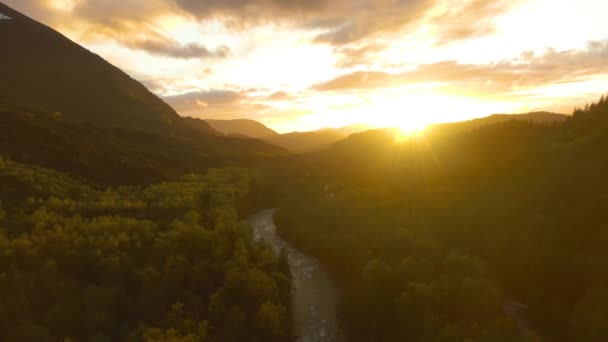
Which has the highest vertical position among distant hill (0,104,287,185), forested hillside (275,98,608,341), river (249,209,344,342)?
distant hill (0,104,287,185)

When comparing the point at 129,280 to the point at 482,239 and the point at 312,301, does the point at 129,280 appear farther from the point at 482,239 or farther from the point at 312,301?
the point at 482,239

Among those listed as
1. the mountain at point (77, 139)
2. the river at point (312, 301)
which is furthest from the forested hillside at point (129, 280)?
the mountain at point (77, 139)

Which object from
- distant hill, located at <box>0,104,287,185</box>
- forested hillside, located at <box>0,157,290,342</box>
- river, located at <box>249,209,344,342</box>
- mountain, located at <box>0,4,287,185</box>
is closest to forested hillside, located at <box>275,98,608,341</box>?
river, located at <box>249,209,344,342</box>

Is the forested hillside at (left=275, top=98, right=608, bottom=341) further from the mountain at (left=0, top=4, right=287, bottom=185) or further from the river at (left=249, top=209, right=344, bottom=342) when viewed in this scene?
the mountain at (left=0, top=4, right=287, bottom=185)

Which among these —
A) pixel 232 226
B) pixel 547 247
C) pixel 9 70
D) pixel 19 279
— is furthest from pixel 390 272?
pixel 9 70

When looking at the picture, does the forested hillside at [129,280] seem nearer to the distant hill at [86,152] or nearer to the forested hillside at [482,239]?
the forested hillside at [482,239]

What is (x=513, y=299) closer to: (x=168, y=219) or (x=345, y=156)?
(x=168, y=219)

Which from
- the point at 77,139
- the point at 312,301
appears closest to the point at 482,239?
the point at 312,301
